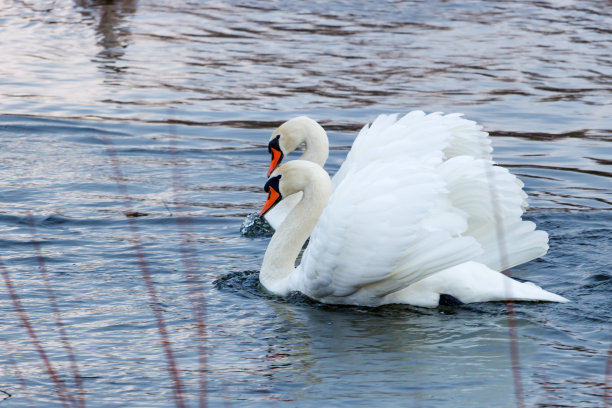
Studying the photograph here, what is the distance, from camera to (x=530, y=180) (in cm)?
1016

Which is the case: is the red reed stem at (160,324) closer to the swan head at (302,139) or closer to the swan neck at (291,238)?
the swan neck at (291,238)

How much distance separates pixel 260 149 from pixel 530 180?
270 cm

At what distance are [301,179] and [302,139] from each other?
1725 mm

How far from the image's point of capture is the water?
5.62 m

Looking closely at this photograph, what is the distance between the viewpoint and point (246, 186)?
395 inches

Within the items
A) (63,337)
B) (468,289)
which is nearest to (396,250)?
(468,289)

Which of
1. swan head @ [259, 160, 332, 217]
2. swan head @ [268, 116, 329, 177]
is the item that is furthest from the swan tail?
swan head @ [268, 116, 329, 177]

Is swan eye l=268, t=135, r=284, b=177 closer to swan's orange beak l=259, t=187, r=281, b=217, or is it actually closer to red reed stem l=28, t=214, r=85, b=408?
swan's orange beak l=259, t=187, r=281, b=217

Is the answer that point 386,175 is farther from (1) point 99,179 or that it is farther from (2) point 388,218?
(1) point 99,179

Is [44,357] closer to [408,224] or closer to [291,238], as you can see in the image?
[408,224]

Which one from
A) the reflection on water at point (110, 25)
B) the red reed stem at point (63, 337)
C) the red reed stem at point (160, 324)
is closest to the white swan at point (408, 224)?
the red reed stem at point (160, 324)

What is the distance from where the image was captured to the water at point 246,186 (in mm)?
5625

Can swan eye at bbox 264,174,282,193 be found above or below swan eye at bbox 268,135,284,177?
above

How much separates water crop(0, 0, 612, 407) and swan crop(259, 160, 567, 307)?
0.13 m
